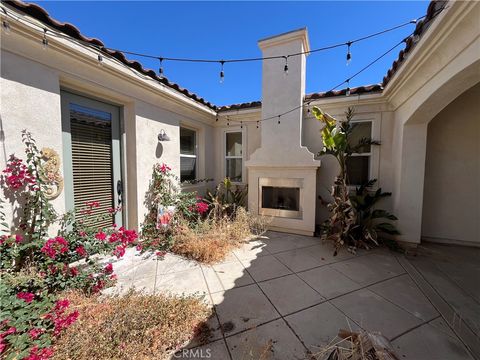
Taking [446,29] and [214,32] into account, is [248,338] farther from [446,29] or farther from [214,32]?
[214,32]

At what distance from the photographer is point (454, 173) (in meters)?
4.30

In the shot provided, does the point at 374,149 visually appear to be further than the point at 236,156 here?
No

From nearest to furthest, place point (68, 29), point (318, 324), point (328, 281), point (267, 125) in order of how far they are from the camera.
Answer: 1. point (318, 324)
2. point (68, 29)
3. point (328, 281)
4. point (267, 125)

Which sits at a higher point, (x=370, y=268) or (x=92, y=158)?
(x=92, y=158)

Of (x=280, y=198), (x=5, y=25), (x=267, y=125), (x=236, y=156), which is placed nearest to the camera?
(x=5, y=25)

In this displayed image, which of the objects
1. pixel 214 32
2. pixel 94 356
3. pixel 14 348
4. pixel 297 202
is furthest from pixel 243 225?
pixel 214 32

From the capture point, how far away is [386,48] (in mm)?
3014

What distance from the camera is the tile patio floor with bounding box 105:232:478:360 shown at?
185cm

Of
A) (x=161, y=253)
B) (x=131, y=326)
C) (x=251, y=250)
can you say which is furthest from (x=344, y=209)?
(x=131, y=326)

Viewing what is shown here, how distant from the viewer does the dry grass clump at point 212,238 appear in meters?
3.58

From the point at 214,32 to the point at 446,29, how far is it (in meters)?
4.13

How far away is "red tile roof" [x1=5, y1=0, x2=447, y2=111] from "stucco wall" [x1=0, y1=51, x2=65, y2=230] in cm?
60

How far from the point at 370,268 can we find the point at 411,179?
7.52 ft

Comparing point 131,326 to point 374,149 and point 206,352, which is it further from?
point 374,149
